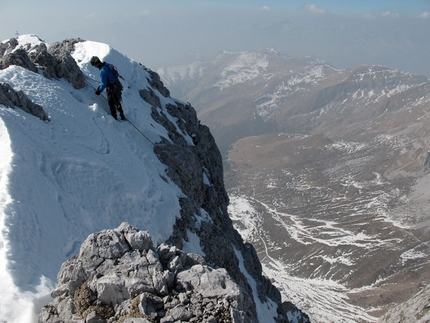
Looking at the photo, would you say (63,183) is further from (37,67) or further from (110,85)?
(37,67)

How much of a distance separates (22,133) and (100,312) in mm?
16101

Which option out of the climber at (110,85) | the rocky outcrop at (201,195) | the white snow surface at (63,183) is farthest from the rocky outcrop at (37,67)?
the rocky outcrop at (201,195)

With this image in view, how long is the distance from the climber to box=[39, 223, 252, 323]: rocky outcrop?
17.1m

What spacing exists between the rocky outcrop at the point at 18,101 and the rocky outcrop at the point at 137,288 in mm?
17092

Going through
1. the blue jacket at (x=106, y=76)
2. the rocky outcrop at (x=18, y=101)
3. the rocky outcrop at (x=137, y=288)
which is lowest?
the rocky outcrop at (x=137, y=288)

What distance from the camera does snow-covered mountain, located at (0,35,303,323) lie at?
47.6 ft

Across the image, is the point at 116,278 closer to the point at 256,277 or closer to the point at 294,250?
the point at 256,277

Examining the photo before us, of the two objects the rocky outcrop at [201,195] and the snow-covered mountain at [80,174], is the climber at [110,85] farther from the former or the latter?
the rocky outcrop at [201,195]

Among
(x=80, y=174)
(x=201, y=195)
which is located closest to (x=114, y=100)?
(x=80, y=174)

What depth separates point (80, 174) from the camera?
22.7 metres

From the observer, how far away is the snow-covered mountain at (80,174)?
14.5 m

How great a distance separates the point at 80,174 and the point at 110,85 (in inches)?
375

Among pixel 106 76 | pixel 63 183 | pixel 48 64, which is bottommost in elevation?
pixel 63 183

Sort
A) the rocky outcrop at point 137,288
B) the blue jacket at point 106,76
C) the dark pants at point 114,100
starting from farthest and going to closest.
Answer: the dark pants at point 114,100 < the blue jacket at point 106,76 < the rocky outcrop at point 137,288
